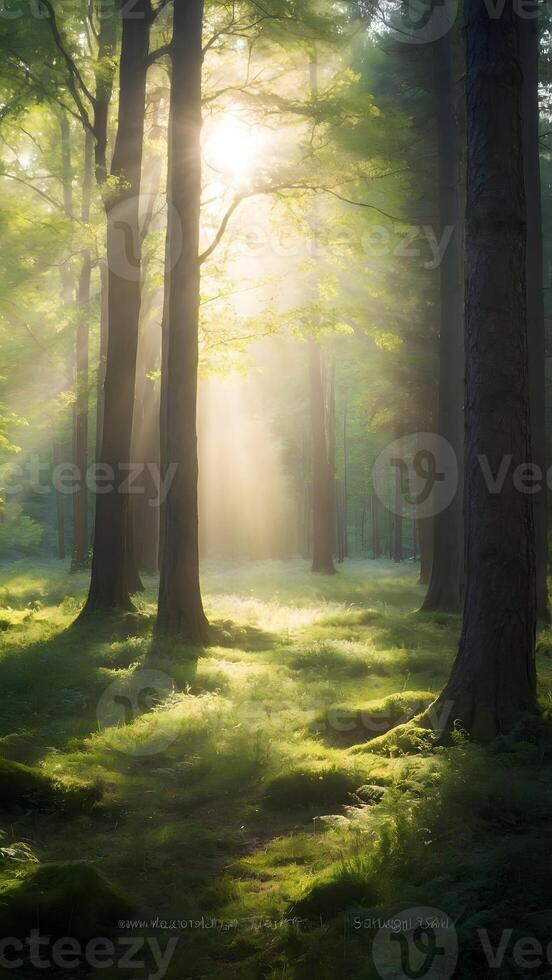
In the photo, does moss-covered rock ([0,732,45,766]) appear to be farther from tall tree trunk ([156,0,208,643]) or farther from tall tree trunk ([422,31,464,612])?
tall tree trunk ([422,31,464,612])

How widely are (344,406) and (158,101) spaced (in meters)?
29.7

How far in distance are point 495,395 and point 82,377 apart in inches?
703

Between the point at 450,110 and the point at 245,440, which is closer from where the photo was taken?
the point at 450,110

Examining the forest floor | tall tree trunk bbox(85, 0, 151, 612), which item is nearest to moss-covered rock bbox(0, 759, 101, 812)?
the forest floor

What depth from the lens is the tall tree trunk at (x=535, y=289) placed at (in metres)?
13.3

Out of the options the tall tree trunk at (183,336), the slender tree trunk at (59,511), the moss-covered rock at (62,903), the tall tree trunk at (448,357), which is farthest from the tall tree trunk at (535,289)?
the slender tree trunk at (59,511)

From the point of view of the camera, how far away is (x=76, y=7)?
1504cm

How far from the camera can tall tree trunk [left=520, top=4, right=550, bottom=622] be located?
13281 mm

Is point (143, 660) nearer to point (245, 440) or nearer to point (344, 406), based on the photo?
point (245, 440)

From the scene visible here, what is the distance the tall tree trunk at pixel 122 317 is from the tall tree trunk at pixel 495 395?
26.6 feet

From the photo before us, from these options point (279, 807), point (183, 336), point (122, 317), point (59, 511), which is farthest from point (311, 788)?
point (59, 511)

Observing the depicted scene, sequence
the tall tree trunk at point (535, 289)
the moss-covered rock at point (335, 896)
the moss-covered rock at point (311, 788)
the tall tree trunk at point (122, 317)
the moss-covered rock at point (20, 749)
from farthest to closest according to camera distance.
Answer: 1. the tall tree trunk at point (122, 317)
2. the tall tree trunk at point (535, 289)
3. the moss-covered rock at point (20, 749)
4. the moss-covered rock at point (311, 788)
5. the moss-covered rock at point (335, 896)

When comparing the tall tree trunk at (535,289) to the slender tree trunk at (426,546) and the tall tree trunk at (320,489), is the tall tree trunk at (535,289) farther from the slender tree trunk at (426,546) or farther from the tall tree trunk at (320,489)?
the tall tree trunk at (320,489)

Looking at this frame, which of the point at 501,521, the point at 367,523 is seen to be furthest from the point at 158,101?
the point at 367,523
